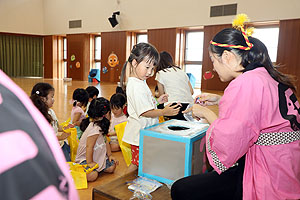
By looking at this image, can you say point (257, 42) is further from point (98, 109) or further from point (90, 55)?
point (90, 55)

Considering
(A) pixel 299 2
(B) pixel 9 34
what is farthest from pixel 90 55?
(A) pixel 299 2

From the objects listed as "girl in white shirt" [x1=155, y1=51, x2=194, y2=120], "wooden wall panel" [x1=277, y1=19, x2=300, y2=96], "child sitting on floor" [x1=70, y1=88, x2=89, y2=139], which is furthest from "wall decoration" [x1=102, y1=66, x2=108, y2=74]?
"girl in white shirt" [x1=155, y1=51, x2=194, y2=120]

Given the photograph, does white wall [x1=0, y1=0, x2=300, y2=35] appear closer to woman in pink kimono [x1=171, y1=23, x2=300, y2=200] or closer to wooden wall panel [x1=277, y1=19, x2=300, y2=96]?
wooden wall panel [x1=277, y1=19, x2=300, y2=96]

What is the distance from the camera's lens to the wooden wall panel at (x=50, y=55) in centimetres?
1516

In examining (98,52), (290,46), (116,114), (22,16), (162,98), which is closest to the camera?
(162,98)

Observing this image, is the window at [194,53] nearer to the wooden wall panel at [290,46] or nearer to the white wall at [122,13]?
the white wall at [122,13]

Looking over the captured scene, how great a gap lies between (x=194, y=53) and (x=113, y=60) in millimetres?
4030

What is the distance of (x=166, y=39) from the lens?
10.7 m

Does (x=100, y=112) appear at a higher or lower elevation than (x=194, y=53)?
lower

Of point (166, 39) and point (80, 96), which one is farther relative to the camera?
point (166, 39)

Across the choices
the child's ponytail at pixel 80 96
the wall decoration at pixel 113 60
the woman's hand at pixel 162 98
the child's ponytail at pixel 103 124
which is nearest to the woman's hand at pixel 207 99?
the woman's hand at pixel 162 98

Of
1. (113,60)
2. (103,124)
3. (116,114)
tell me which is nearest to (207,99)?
(103,124)

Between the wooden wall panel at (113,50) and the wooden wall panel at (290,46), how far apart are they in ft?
20.8

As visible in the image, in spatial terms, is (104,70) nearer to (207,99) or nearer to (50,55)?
(50,55)
